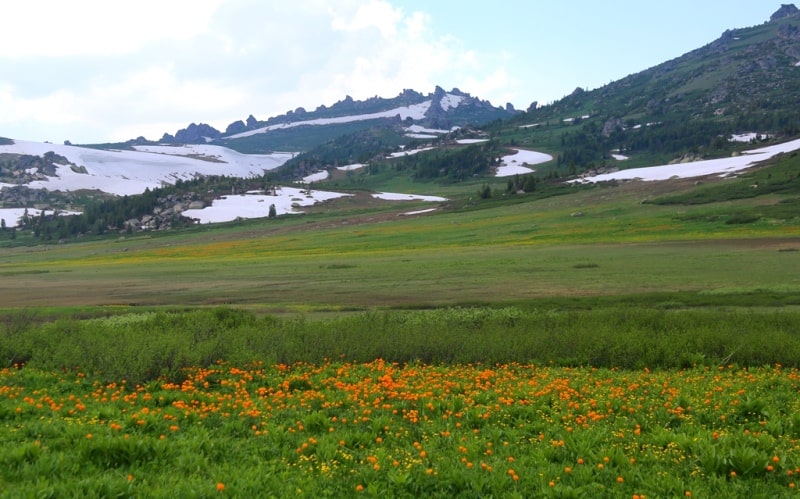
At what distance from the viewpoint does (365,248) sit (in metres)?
85.2

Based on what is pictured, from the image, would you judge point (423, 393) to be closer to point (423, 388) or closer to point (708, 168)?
point (423, 388)

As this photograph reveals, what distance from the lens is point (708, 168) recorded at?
461ft

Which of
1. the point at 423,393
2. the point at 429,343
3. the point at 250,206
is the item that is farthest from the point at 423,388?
the point at 250,206

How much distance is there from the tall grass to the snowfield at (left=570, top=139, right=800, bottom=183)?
4781 inches

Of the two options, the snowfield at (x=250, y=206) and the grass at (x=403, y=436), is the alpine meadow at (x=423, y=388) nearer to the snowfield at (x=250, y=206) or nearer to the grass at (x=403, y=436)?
the grass at (x=403, y=436)

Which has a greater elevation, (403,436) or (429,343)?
(403,436)

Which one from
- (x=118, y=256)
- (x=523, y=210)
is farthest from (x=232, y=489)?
(x=523, y=210)

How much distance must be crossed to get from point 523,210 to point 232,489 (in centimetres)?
11857

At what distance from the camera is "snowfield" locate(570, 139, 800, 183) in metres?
135

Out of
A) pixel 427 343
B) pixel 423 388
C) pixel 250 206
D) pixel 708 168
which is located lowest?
pixel 427 343

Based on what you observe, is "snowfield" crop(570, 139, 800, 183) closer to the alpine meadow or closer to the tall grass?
the alpine meadow

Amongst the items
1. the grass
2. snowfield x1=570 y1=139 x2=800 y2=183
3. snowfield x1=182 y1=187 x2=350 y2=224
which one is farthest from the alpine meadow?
snowfield x1=182 y1=187 x2=350 y2=224

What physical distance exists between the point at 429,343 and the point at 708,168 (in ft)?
465

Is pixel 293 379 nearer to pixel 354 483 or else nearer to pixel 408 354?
pixel 408 354
